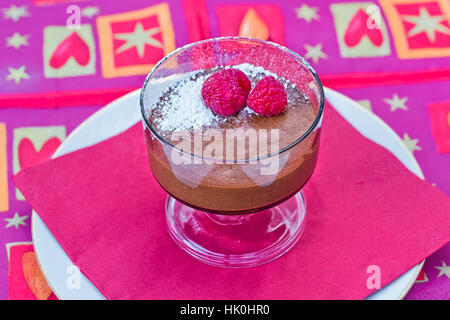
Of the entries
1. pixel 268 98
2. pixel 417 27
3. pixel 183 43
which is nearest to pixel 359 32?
pixel 417 27

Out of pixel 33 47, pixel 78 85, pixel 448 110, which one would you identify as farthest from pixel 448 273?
pixel 33 47

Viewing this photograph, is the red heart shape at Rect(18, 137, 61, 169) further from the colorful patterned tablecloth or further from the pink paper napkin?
the pink paper napkin

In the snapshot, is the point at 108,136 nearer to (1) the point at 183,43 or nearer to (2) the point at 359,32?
(1) the point at 183,43

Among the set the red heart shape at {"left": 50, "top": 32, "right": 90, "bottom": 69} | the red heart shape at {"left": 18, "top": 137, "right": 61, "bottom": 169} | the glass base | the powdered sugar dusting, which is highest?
the red heart shape at {"left": 50, "top": 32, "right": 90, "bottom": 69}

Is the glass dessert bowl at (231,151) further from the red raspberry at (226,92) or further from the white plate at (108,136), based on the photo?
the white plate at (108,136)

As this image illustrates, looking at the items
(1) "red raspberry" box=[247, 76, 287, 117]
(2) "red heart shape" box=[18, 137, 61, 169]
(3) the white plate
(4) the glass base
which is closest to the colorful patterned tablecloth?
(2) "red heart shape" box=[18, 137, 61, 169]

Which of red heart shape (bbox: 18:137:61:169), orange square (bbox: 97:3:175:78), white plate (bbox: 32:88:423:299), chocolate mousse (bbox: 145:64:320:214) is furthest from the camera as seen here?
orange square (bbox: 97:3:175:78)
